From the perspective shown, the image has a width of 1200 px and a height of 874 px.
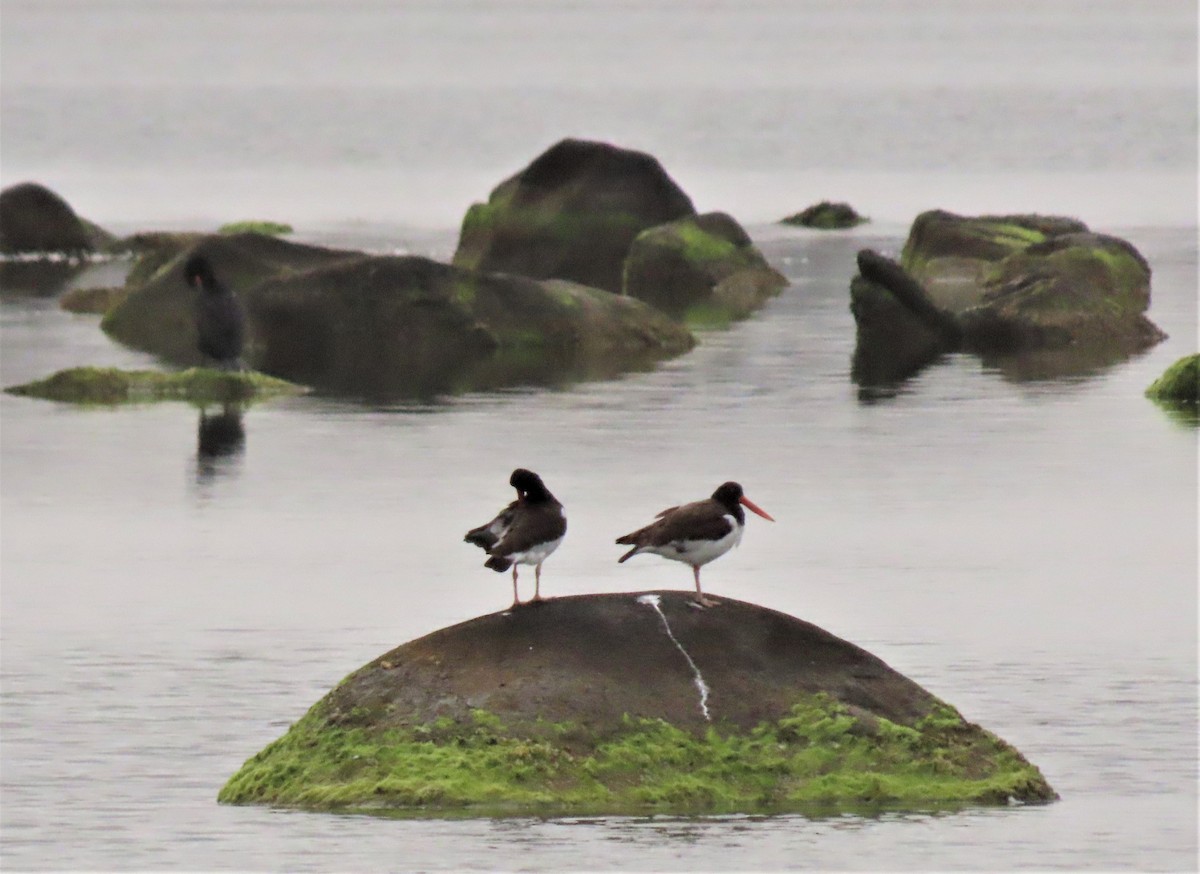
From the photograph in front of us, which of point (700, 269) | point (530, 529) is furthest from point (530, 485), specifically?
point (700, 269)

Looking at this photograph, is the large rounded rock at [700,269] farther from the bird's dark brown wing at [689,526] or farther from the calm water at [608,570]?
the bird's dark brown wing at [689,526]

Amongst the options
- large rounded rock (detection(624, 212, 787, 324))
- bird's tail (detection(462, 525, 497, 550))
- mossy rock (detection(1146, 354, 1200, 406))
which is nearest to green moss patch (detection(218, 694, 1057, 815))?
bird's tail (detection(462, 525, 497, 550))

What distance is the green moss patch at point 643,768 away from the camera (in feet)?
61.2

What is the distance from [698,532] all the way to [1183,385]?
25.0 m

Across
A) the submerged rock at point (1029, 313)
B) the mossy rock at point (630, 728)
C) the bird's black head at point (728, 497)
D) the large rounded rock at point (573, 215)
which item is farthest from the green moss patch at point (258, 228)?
the mossy rock at point (630, 728)

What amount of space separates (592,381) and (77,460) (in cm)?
1078

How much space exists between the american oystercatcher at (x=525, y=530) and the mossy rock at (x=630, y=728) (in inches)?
14.9

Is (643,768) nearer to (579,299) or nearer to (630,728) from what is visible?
(630,728)

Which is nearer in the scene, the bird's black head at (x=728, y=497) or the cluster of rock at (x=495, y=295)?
the bird's black head at (x=728, y=497)

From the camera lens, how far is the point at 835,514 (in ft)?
106

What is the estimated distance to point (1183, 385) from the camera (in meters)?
43.7

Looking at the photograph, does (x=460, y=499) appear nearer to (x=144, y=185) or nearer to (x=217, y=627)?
(x=217, y=627)

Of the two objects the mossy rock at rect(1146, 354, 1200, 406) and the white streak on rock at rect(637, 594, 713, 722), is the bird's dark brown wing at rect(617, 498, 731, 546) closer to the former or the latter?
the white streak on rock at rect(637, 594, 713, 722)

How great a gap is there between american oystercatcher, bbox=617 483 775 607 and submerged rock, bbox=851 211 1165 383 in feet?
93.3
